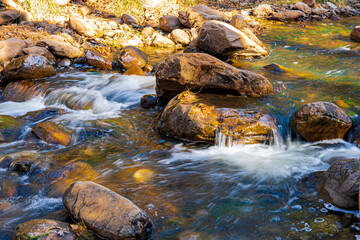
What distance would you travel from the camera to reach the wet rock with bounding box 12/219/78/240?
2.82 metres

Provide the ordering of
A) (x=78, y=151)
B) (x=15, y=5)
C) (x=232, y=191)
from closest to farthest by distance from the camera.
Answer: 1. (x=232, y=191)
2. (x=78, y=151)
3. (x=15, y=5)

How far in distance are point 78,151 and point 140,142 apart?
101cm

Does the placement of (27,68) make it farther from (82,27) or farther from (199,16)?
(199,16)

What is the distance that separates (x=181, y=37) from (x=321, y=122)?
26.2 feet

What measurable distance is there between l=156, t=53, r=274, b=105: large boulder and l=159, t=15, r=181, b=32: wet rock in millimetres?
7809

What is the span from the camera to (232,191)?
3920 millimetres

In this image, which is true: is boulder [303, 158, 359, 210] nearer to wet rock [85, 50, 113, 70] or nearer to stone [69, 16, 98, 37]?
wet rock [85, 50, 113, 70]

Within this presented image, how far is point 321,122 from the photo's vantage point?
4824 millimetres

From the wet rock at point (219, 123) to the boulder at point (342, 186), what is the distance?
1.48 metres

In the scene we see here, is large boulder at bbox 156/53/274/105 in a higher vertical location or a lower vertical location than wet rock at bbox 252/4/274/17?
lower

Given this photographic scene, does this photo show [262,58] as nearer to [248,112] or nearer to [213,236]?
[248,112]

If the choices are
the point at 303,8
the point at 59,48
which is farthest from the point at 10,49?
the point at 303,8

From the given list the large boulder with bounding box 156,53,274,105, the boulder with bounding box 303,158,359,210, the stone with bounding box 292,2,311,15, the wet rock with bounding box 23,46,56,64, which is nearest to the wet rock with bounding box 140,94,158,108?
the large boulder with bounding box 156,53,274,105

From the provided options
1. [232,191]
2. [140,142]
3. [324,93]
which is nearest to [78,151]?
[140,142]
